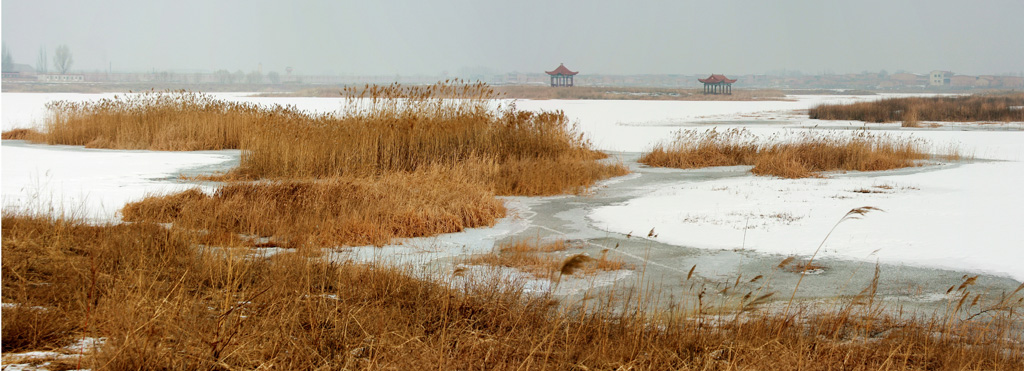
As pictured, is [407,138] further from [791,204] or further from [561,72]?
[561,72]

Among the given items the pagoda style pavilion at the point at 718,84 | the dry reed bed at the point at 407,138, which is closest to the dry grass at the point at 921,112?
the dry reed bed at the point at 407,138

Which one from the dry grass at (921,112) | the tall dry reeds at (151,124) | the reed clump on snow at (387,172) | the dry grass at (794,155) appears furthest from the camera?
the dry grass at (921,112)

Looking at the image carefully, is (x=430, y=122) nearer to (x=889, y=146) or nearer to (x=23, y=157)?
(x=23, y=157)

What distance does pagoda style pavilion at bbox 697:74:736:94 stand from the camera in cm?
7550

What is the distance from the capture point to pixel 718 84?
77625 mm

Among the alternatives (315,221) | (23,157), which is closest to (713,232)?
(315,221)

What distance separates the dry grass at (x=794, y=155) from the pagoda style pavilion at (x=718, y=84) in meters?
58.5

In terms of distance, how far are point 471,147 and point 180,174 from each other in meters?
4.67

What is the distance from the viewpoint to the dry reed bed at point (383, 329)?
3.29m

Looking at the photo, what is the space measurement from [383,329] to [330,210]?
15.2ft

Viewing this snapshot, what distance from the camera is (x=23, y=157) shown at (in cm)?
1458

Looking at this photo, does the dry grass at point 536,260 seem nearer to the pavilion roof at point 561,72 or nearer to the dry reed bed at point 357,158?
the dry reed bed at point 357,158

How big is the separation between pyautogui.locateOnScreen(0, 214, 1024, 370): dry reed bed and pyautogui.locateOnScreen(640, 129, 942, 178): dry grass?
31.7ft

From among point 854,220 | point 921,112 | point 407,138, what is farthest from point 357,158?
point 921,112
